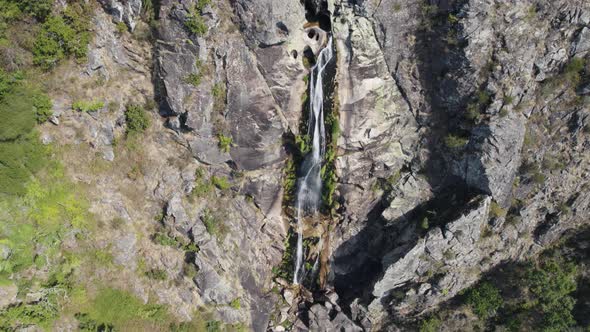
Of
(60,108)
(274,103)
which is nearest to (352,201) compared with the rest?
(274,103)

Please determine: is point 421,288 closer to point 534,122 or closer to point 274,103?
point 534,122

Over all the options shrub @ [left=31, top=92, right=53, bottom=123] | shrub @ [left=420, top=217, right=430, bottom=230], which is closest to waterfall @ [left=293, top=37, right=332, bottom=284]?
shrub @ [left=420, top=217, right=430, bottom=230]

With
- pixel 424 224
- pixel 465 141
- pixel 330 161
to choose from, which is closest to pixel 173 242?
pixel 330 161

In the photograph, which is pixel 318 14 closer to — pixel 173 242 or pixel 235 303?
pixel 173 242

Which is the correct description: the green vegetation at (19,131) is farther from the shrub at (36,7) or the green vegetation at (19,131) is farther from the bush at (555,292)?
the bush at (555,292)

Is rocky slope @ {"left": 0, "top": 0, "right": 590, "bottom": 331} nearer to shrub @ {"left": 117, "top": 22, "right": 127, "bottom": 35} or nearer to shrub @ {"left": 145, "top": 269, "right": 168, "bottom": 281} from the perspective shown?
shrub @ {"left": 117, "top": 22, "right": 127, "bottom": 35}
